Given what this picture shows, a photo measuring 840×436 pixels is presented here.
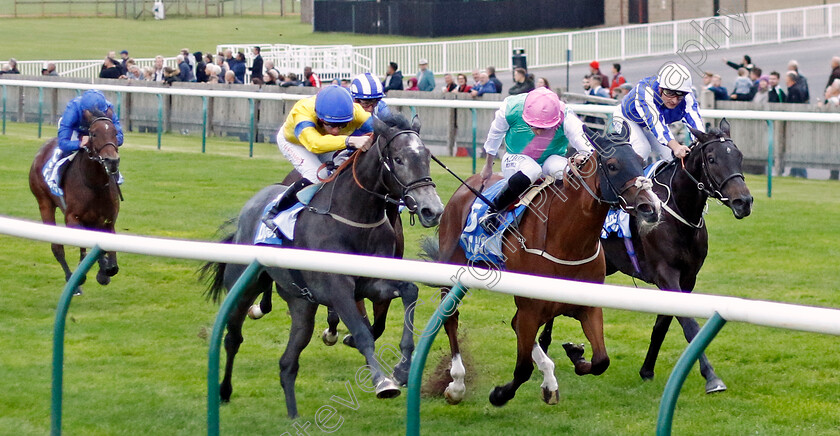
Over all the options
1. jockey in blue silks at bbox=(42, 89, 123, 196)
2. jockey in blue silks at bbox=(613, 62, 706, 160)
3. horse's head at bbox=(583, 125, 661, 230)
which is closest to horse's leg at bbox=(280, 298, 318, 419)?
horse's head at bbox=(583, 125, 661, 230)

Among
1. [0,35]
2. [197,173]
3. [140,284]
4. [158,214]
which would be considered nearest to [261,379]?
[140,284]

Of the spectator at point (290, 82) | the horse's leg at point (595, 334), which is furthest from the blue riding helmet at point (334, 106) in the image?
the spectator at point (290, 82)

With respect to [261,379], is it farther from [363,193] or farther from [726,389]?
[726,389]

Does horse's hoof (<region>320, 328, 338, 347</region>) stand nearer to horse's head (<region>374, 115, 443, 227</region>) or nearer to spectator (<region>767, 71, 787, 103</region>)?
horse's head (<region>374, 115, 443, 227</region>)

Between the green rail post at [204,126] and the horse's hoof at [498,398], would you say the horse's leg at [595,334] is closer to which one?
the horse's hoof at [498,398]

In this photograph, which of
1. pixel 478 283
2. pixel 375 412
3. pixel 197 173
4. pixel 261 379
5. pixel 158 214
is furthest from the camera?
pixel 197 173

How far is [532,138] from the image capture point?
6.08 metres

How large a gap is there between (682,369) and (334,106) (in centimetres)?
356

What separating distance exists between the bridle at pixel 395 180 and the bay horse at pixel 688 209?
129cm

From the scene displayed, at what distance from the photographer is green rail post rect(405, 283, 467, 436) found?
121 inches

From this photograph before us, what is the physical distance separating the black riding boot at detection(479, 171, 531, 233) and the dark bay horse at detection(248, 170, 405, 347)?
1.53 ft

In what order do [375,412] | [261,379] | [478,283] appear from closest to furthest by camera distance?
[478,283] → [375,412] → [261,379]

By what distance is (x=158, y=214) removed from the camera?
38.8ft

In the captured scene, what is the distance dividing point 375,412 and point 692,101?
2.84 m
